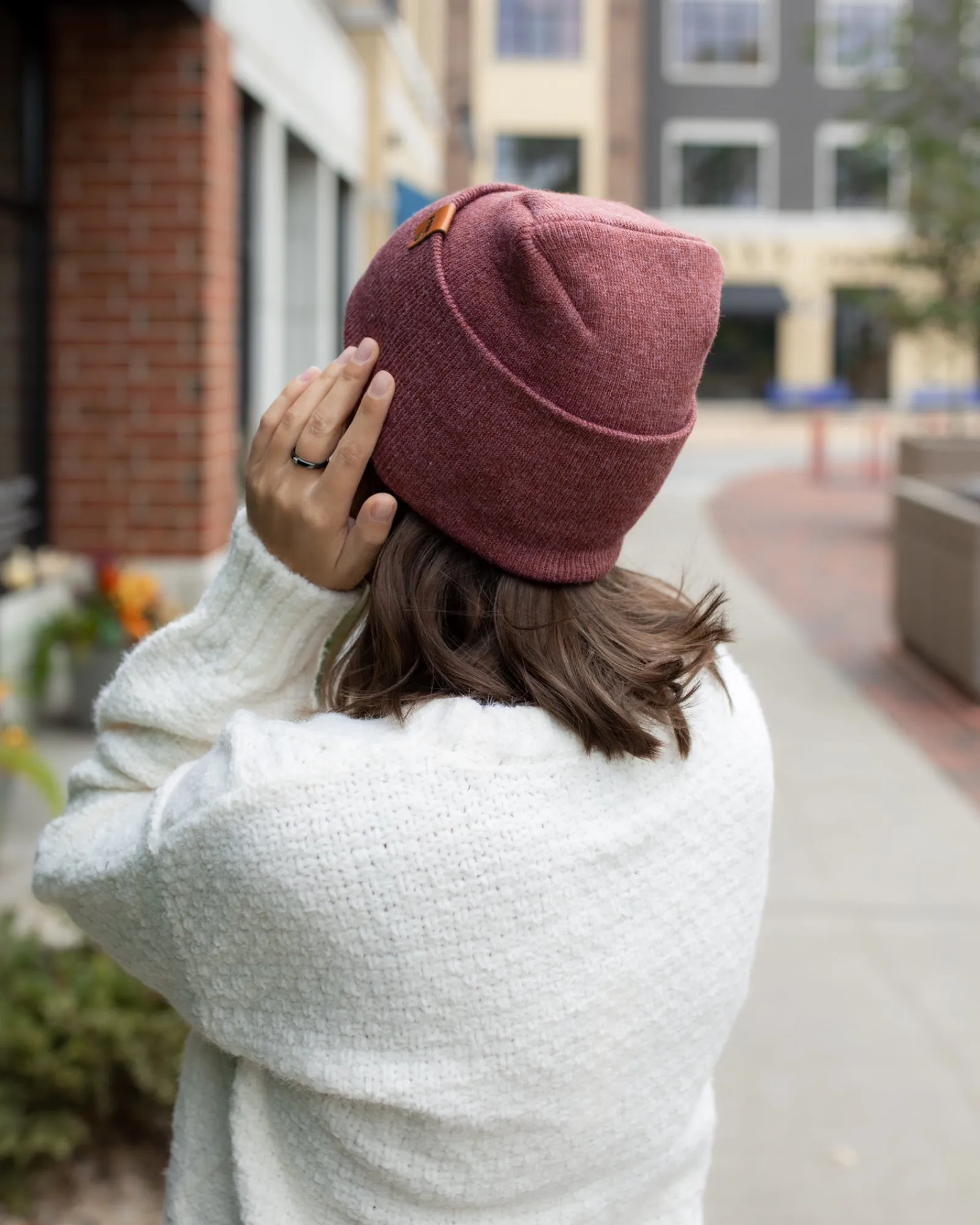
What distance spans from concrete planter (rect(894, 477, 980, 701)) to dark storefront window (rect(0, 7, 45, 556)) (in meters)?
4.55

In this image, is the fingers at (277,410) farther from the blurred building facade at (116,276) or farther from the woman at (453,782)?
the blurred building facade at (116,276)

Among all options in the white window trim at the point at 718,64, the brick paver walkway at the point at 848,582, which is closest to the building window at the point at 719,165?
the white window trim at the point at 718,64

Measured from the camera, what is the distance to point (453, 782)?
1.24 meters

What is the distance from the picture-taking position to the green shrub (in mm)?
2904

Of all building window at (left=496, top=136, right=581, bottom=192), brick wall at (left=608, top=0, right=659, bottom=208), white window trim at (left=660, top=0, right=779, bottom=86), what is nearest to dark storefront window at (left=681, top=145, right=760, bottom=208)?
white window trim at (left=660, top=0, right=779, bottom=86)

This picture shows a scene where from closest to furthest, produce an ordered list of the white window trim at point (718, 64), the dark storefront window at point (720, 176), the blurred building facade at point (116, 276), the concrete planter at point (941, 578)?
the blurred building facade at point (116, 276)
the concrete planter at point (941, 578)
the white window trim at point (718, 64)
the dark storefront window at point (720, 176)

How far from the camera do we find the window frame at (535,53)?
41.3 m

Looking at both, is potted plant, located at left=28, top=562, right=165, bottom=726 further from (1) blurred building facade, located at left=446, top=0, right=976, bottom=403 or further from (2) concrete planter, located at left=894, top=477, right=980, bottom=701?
(1) blurred building facade, located at left=446, top=0, right=976, bottom=403

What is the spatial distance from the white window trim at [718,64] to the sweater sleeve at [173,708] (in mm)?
45684

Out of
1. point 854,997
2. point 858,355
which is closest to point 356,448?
point 854,997

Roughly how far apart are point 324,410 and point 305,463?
0.17 feet

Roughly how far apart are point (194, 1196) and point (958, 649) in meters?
7.05

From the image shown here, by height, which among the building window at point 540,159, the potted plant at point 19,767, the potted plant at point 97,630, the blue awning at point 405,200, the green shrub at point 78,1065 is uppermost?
the building window at point 540,159

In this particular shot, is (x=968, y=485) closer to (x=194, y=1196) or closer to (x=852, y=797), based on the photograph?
(x=852, y=797)
